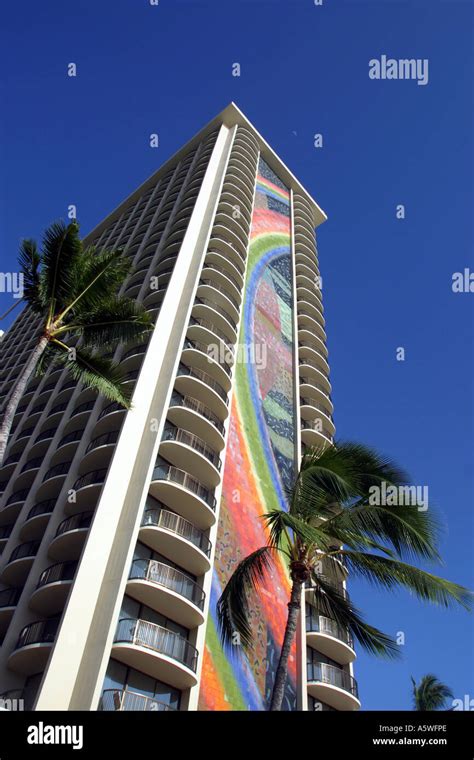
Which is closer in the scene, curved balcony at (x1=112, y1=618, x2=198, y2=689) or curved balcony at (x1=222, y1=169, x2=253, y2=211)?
curved balcony at (x1=112, y1=618, x2=198, y2=689)

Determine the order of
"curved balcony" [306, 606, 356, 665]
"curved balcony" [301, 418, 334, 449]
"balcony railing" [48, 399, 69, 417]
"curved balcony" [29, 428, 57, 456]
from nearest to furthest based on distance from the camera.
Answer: "curved balcony" [306, 606, 356, 665] < "curved balcony" [29, 428, 57, 456] < "balcony railing" [48, 399, 69, 417] < "curved balcony" [301, 418, 334, 449]

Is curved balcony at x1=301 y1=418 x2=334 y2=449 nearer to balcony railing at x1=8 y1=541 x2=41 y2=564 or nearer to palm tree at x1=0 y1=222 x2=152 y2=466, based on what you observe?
balcony railing at x1=8 y1=541 x2=41 y2=564

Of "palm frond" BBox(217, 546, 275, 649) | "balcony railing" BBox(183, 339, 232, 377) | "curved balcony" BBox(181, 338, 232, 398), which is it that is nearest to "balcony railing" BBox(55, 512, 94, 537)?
"curved balcony" BBox(181, 338, 232, 398)

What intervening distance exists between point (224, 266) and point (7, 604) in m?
26.1

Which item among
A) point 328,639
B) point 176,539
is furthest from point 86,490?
point 328,639

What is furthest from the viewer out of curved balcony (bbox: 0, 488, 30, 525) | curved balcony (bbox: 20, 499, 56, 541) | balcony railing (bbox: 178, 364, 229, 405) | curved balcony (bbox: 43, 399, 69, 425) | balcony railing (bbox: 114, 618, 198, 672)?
curved balcony (bbox: 43, 399, 69, 425)

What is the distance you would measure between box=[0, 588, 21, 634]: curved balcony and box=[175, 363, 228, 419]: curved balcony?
40.6 ft

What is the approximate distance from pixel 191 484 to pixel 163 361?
6.93 meters

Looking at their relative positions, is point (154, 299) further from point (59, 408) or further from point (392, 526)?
point (392, 526)

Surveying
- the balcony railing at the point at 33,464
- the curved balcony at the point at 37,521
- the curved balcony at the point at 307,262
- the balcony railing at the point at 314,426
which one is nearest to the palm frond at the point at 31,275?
the curved balcony at the point at 37,521

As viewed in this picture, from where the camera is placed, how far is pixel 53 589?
23.1 meters

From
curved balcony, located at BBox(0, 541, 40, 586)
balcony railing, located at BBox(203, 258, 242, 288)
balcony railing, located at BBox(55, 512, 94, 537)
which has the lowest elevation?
curved balcony, located at BBox(0, 541, 40, 586)

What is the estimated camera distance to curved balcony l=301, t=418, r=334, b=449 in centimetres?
3903

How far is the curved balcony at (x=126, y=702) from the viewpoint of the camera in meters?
19.2
